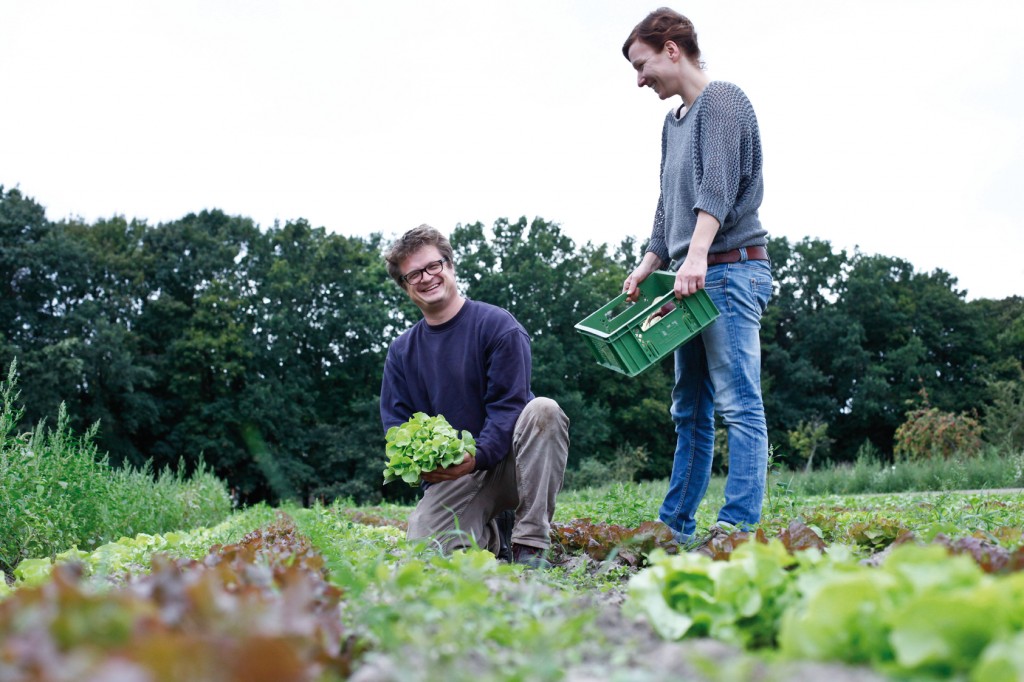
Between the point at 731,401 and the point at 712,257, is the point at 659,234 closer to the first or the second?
the point at 712,257

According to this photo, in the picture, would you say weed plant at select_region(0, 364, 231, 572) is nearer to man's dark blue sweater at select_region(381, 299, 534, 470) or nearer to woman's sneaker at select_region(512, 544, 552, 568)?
man's dark blue sweater at select_region(381, 299, 534, 470)

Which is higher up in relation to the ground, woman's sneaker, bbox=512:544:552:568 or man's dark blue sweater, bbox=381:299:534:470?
man's dark blue sweater, bbox=381:299:534:470

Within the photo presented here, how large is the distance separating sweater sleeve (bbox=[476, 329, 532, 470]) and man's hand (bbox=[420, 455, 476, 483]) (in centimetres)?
7

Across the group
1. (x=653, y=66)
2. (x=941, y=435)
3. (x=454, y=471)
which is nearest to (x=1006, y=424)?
(x=941, y=435)

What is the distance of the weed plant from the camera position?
13.6 feet

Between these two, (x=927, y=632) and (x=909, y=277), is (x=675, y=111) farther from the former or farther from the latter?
(x=909, y=277)

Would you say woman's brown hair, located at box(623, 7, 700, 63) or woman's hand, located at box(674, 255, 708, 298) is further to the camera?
woman's brown hair, located at box(623, 7, 700, 63)

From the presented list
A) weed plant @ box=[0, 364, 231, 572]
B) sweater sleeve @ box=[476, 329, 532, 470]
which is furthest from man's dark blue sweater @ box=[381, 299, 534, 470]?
weed plant @ box=[0, 364, 231, 572]

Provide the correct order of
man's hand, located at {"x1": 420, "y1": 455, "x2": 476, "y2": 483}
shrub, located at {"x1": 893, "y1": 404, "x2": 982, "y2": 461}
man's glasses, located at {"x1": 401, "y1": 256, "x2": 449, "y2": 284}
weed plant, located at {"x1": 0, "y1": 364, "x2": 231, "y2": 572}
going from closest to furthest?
man's hand, located at {"x1": 420, "y1": 455, "x2": 476, "y2": 483}
man's glasses, located at {"x1": 401, "y1": 256, "x2": 449, "y2": 284}
weed plant, located at {"x1": 0, "y1": 364, "x2": 231, "y2": 572}
shrub, located at {"x1": 893, "y1": 404, "x2": 982, "y2": 461}

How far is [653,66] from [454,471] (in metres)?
2.11

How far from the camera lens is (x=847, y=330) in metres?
35.6

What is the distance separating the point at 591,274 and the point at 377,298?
28.7 ft

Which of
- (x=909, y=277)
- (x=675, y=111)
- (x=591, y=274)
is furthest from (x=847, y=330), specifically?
(x=675, y=111)

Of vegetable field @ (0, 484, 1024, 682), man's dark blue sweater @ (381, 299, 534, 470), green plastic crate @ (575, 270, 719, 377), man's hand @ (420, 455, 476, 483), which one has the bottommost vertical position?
man's hand @ (420, 455, 476, 483)
